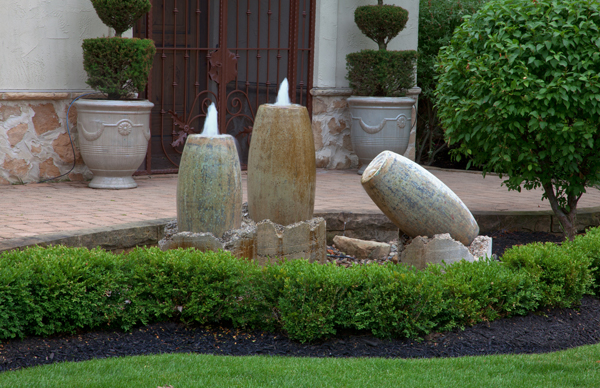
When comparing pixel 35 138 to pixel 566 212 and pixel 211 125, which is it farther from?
pixel 566 212

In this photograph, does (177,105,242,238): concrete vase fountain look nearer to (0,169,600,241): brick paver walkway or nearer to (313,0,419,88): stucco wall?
(0,169,600,241): brick paver walkway

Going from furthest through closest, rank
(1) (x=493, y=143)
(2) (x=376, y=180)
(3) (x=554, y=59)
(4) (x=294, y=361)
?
(1) (x=493, y=143) → (3) (x=554, y=59) → (2) (x=376, y=180) → (4) (x=294, y=361)

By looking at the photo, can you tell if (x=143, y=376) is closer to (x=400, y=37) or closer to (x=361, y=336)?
(x=361, y=336)

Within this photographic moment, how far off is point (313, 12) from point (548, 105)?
506cm

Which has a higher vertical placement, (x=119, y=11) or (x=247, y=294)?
(x=119, y=11)

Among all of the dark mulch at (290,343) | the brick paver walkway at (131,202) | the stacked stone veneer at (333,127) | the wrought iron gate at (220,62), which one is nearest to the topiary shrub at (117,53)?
the wrought iron gate at (220,62)

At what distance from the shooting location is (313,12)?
9.75 metres

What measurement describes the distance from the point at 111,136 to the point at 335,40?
4059 mm

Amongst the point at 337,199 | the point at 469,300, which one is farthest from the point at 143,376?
the point at 337,199

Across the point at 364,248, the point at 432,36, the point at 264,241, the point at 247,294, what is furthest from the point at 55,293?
the point at 432,36

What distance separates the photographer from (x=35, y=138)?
7.56 meters

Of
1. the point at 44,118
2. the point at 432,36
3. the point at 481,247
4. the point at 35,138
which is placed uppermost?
the point at 432,36

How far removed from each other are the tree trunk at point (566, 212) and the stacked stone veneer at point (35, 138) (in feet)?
17.4

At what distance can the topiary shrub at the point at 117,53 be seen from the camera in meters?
7.18
